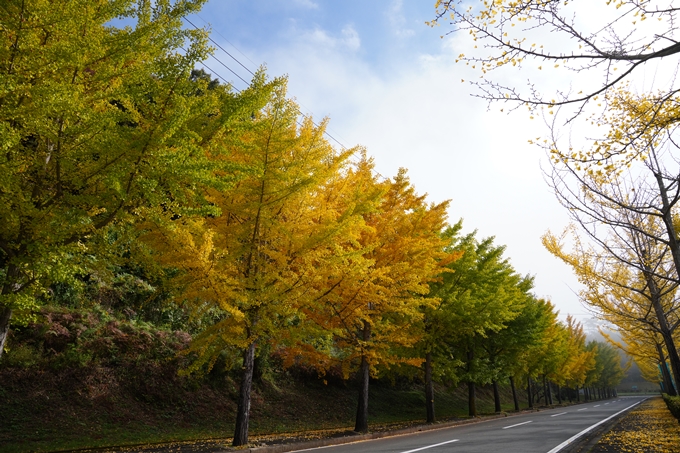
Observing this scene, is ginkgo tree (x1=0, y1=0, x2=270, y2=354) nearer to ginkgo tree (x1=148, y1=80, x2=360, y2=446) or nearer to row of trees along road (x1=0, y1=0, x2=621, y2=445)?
row of trees along road (x1=0, y1=0, x2=621, y2=445)

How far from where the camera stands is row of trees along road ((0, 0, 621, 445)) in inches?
187

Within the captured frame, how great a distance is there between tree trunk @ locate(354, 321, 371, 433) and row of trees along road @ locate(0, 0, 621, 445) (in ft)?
0.17

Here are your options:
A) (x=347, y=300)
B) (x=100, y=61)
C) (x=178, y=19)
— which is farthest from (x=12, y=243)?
(x=347, y=300)

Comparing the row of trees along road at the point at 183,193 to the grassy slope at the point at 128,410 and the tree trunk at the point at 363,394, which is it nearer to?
the tree trunk at the point at 363,394

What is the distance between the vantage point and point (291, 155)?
8.80 meters

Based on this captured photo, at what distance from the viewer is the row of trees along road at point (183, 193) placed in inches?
187

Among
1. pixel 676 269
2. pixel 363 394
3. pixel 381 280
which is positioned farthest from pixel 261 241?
pixel 676 269

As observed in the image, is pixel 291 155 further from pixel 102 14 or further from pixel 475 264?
pixel 475 264

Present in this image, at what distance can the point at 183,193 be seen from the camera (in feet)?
18.2

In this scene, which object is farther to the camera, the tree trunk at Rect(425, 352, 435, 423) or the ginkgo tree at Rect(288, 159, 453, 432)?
the tree trunk at Rect(425, 352, 435, 423)

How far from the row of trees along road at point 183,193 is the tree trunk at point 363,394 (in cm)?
5

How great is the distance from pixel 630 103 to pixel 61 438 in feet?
41.5

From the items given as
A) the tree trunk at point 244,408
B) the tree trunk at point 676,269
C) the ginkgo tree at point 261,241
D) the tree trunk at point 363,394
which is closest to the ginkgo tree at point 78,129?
A: the ginkgo tree at point 261,241

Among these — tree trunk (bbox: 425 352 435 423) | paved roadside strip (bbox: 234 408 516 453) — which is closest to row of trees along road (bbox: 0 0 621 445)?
paved roadside strip (bbox: 234 408 516 453)
